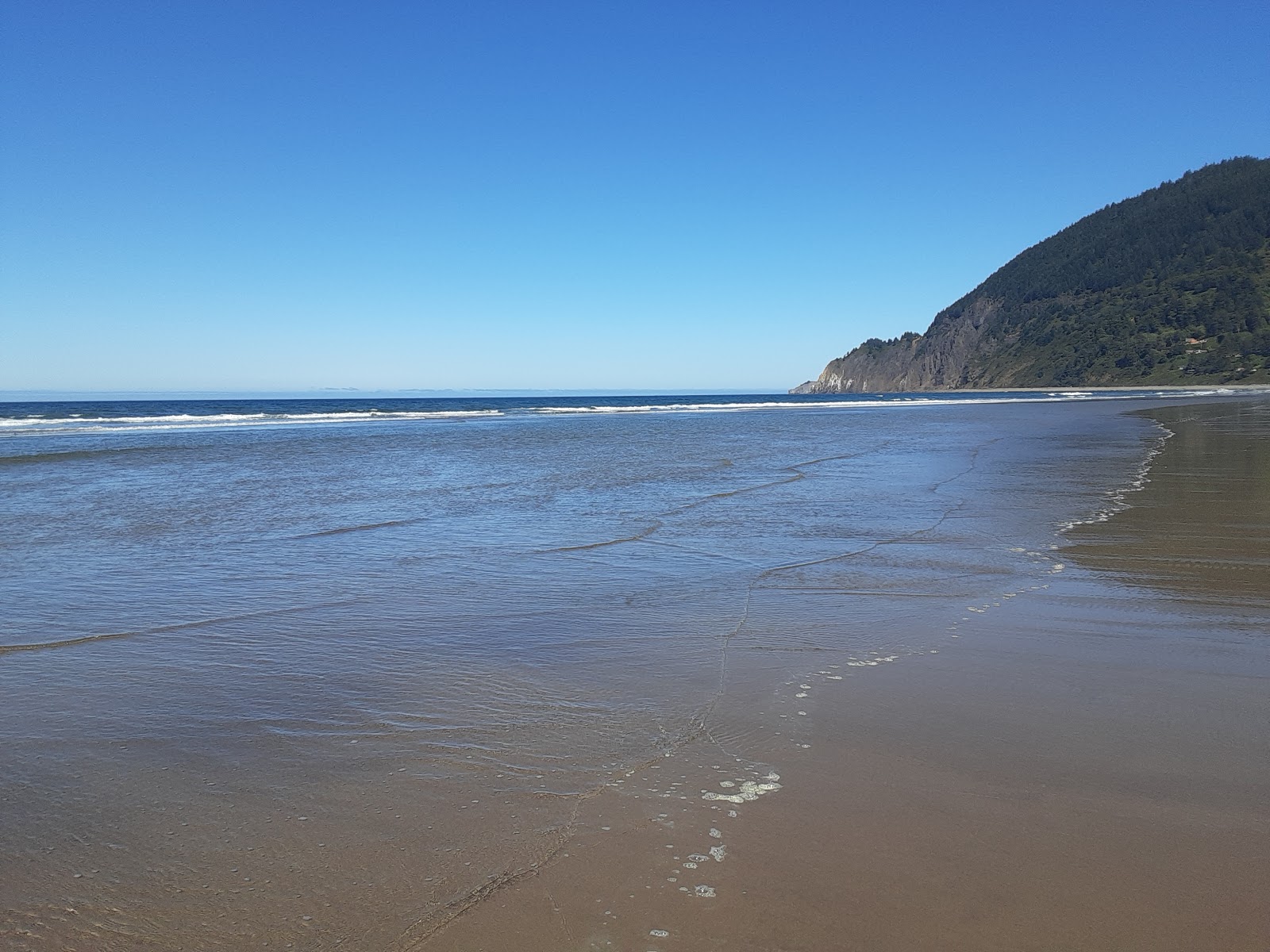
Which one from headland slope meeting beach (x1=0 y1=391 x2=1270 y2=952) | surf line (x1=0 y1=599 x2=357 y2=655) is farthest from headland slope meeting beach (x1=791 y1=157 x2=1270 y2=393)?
surf line (x1=0 y1=599 x2=357 y2=655)

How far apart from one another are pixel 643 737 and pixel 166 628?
3863mm

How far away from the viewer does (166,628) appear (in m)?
5.69

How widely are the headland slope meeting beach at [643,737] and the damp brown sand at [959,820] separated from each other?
16 mm

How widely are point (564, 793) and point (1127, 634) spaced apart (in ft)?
13.0

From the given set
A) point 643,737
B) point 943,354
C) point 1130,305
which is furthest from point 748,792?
point 943,354

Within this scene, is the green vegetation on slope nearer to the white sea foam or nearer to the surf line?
the white sea foam

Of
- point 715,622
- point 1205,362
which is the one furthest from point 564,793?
point 1205,362

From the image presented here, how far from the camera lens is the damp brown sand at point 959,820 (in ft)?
7.70

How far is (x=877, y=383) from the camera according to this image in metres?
198

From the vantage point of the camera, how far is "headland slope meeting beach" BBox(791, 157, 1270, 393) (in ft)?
357

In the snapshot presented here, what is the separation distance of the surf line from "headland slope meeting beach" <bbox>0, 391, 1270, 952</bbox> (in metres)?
0.04

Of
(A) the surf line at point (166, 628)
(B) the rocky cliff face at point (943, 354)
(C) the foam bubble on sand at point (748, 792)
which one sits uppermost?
(B) the rocky cliff face at point (943, 354)

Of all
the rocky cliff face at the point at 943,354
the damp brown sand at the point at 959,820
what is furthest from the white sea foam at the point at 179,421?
the rocky cliff face at the point at 943,354

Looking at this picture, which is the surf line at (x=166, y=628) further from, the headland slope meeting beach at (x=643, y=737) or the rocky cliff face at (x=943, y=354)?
the rocky cliff face at (x=943, y=354)
